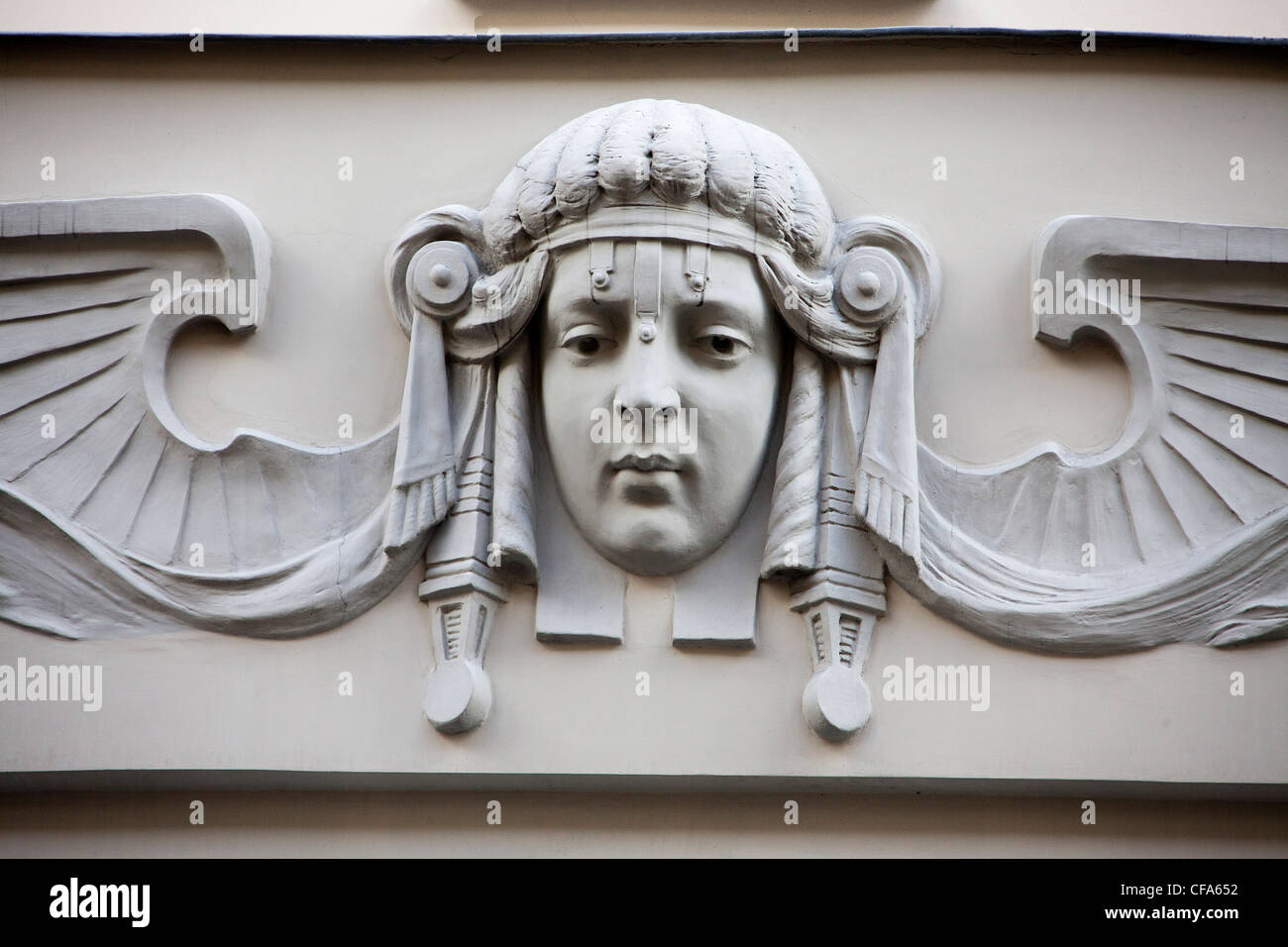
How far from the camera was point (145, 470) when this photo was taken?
464cm

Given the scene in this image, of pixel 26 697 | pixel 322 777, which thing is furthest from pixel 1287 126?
pixel 26 697

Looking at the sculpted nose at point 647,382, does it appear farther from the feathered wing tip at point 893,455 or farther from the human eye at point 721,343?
the feathered wing tip at point 893,455

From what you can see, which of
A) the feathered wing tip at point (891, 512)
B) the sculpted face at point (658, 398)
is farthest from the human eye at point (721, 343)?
the feathered wing tip at point (891, 512)

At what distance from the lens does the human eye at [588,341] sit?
14.6 ft

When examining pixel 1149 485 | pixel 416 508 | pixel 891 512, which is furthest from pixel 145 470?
pixel 1149 485

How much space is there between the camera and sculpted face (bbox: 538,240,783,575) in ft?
14.4

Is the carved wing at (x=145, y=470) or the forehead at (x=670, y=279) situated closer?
the forehead at (x=670, y=279)

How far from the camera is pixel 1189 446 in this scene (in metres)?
4.58

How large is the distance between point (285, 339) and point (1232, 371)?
7.05 ft

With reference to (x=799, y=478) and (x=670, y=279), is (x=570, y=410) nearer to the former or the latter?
(x=670, y=279)

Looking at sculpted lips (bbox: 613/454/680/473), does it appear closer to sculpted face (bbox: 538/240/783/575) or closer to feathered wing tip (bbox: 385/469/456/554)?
sculpted face (bbox: 538/240/783/575)

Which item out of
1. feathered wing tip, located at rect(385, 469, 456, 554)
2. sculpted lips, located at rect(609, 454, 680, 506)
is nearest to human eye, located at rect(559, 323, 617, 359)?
sculpted lips, located at rect(609, 454, 680, 506)

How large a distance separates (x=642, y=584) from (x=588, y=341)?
55 cm

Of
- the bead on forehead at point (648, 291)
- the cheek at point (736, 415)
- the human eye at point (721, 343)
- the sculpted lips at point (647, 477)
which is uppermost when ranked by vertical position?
the bead on forehead at point (648, 291)
